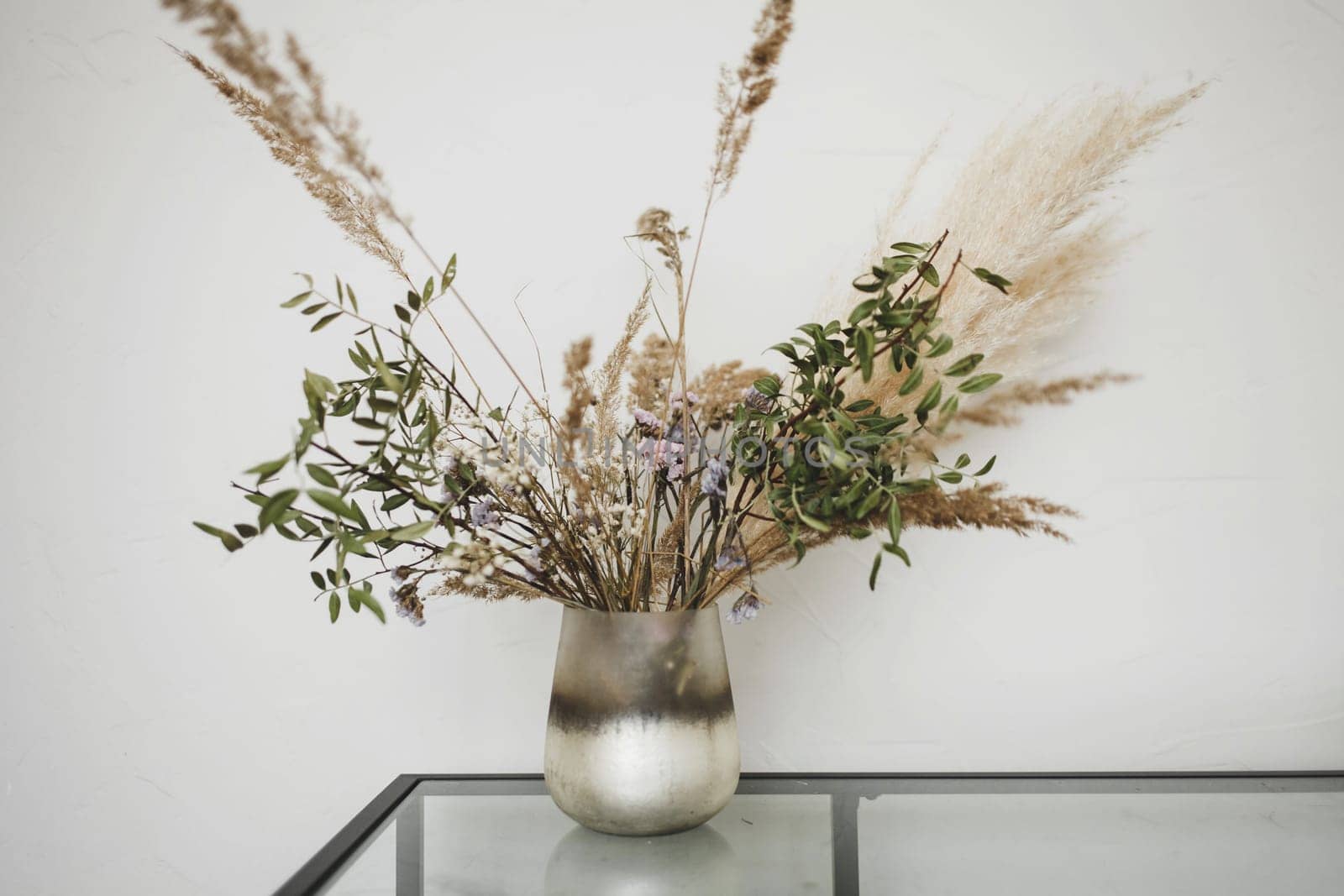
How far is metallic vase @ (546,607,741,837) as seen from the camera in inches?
24.9

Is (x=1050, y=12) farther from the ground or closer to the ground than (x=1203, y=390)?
farther from the ground

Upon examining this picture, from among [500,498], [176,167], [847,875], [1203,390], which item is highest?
[176,167]

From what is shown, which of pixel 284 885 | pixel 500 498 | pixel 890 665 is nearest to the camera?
pixel 284 885

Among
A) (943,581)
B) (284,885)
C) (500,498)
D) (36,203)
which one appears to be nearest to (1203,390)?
(943,581)

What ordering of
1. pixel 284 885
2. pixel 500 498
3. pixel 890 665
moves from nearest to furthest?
1. pixel 284 885
2. pixel 500 498
3. pixel 890 665

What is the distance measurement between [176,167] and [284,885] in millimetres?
697

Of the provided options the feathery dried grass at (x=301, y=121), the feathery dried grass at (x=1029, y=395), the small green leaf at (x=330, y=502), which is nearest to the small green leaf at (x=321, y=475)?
the small green leaf at (x=330, y=502)

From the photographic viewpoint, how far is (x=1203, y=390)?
850 millimetres

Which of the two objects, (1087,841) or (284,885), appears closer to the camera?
(284,885)

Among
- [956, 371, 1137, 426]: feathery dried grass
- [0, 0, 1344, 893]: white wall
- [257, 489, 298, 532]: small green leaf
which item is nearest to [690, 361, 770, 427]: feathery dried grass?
[0, 0, 1344, 893]: white wall

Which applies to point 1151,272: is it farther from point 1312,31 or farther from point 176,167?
point 176,167

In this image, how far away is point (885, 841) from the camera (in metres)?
0.71

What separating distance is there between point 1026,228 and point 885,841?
20.0 inches

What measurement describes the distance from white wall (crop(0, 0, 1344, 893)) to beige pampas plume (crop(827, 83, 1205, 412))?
8 cm
